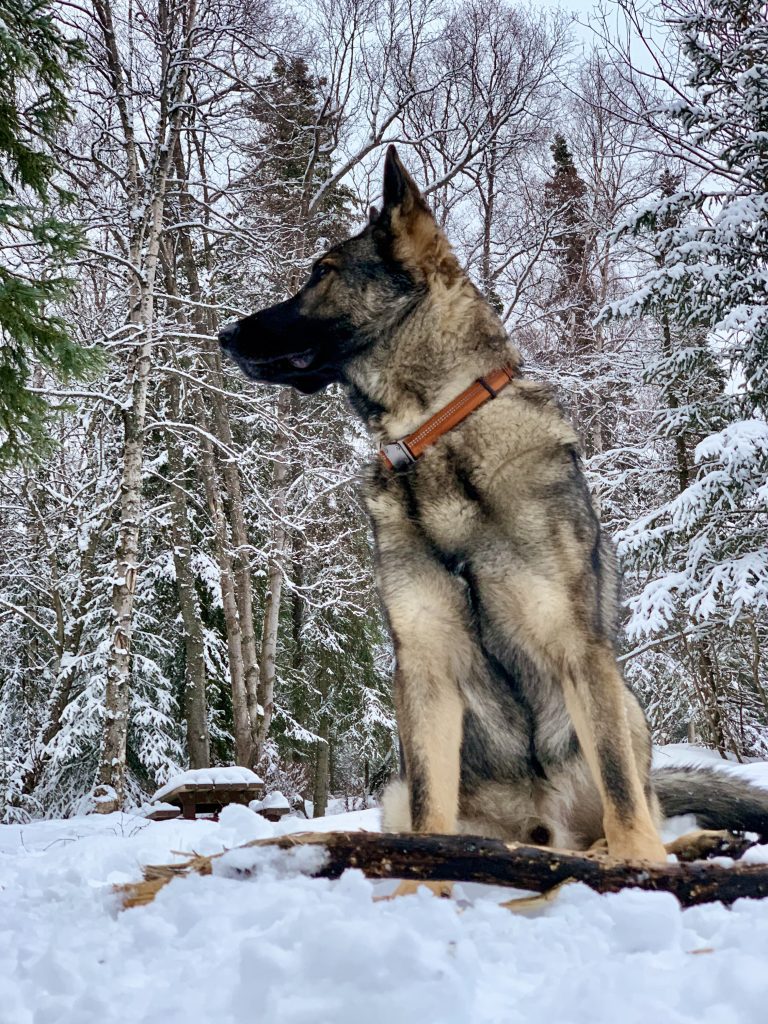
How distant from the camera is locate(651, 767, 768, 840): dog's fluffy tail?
3035 millimetres

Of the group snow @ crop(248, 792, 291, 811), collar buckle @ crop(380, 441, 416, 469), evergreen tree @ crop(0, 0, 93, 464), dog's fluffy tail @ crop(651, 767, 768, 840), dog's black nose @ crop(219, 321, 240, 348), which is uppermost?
evergreen tree @ crop(0, 0, 93, 464)

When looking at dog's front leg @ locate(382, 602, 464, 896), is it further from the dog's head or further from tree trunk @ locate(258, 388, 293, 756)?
tree trunk @ locate(258, 388, 293, 756)

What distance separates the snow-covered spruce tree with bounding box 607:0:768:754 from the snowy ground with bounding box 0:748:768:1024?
7.97 m

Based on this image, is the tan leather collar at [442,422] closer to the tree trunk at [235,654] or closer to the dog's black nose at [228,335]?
the dog's black nose at [228,335]

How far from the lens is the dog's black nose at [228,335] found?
3.40m

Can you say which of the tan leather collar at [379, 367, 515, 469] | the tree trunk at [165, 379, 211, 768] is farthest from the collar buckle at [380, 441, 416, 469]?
the tree trunk at [165, 379, 211, 768]

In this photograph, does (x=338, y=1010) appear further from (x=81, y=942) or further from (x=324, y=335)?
(x=324, y=335)

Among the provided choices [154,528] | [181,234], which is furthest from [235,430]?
[181,234]

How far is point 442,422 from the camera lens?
2855 millimetres

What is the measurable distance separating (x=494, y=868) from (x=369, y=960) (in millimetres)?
607

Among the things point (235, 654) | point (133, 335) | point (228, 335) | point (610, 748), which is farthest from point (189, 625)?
point (610, 748)

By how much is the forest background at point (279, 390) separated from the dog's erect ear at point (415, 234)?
15.0 feet

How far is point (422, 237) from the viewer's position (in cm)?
313

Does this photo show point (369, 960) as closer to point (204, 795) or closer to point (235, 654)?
point (204, 795)
